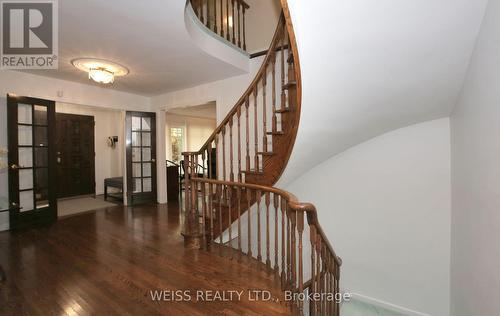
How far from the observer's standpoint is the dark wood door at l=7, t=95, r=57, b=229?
349 centimetres

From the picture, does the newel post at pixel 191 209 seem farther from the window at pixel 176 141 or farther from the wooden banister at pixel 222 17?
the window at pixel 176 141

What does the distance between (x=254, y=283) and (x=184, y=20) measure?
8.57ft

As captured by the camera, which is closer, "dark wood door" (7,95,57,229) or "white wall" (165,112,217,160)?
"dark wood door" (7,95,57,229)

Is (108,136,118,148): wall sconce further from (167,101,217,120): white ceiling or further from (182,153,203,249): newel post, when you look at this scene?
(182,153,203,249): newel post

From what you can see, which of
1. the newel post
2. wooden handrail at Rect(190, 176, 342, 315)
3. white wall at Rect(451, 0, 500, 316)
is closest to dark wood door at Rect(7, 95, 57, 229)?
the newel post

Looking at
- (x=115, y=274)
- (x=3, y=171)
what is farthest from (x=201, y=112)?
Result: (x=115, y=274)

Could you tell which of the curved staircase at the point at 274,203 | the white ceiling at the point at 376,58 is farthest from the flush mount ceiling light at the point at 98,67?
the white ceiling at the point at 376,58

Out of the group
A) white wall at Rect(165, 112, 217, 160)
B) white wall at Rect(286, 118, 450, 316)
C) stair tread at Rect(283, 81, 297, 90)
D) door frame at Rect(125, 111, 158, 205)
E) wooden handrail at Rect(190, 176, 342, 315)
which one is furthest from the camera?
white wall at Rect(165, 112, 217, 160)

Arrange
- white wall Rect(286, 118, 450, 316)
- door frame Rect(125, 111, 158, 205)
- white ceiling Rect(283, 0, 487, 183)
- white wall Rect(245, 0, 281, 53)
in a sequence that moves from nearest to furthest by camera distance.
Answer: white ceiling Rect(283, 0, 487, 183) < white wall Rect(286, 118, 450, 316) < white wall Rect(245, 0, 281, 53) < door frame Rect(125, 111, 158, 205)

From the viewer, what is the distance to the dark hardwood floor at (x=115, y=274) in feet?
5.79

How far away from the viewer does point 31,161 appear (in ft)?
12.3

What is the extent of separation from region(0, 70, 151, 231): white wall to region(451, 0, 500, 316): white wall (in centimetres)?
539

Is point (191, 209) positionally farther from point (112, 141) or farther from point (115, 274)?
point (112, 141)

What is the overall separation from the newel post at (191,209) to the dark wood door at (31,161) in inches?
107
